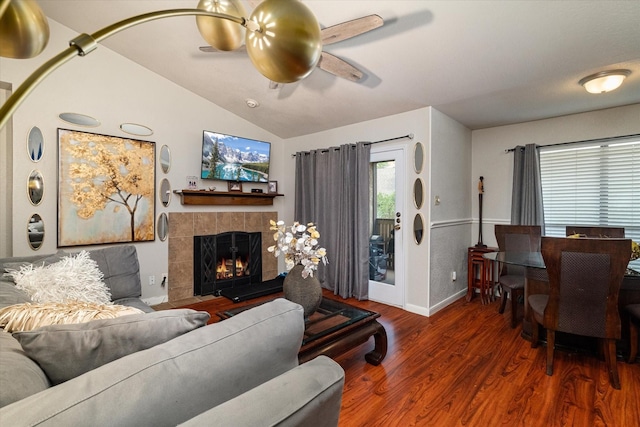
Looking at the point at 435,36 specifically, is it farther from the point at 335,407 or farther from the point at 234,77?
the point at 335,407

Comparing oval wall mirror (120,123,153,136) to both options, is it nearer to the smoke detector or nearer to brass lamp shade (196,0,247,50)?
the smoke detector

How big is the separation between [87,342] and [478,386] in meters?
2.33

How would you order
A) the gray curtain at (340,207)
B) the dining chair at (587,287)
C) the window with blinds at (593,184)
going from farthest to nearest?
the gray curtain at (340,207) < the window with blinds at (593,184) < the dining chair at (587,287)

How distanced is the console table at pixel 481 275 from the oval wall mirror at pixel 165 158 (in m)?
4.11

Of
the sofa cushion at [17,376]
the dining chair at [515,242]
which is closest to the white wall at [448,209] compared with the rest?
the dining chair at [515,242]

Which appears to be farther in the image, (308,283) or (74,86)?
(74,86)

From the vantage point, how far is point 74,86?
310cm

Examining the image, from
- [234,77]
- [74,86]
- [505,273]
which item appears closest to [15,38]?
[234,77]

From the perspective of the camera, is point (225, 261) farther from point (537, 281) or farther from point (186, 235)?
point (537, 281)

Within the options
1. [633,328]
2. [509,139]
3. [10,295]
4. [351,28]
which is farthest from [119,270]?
[509,139]

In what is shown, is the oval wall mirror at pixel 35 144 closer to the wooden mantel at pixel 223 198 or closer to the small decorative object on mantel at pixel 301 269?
the wooden mantel at pixel 223 198

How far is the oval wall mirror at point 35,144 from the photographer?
2.88 m

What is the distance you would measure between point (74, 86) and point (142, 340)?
11.2ft

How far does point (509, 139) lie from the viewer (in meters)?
4.10
